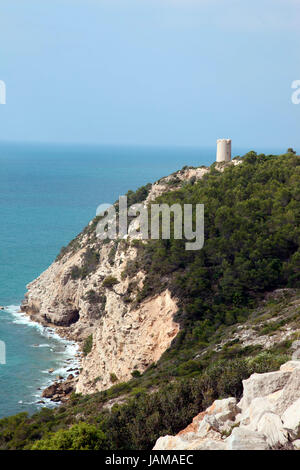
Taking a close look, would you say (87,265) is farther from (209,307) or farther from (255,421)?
(255,421)

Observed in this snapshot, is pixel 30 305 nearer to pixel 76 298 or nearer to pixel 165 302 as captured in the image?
pixel 76 298

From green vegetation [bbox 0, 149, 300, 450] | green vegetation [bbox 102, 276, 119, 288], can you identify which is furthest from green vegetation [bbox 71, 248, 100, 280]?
green vegetation [bbox 102, 276, 119, 288]

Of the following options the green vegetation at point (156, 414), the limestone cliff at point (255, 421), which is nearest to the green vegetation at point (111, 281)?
the green vegetation at point (156, 414)

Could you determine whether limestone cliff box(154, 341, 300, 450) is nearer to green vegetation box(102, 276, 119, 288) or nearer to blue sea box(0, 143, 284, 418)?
green vegetation box(102, 276, 119, 288)

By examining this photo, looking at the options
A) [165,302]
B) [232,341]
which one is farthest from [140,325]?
[232,341]

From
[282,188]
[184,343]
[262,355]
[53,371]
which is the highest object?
[282,188]

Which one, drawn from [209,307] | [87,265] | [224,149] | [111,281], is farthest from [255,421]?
[87,265]

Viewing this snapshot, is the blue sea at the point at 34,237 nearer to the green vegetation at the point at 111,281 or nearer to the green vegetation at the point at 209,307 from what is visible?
the green vegetation at the point at 111,281
